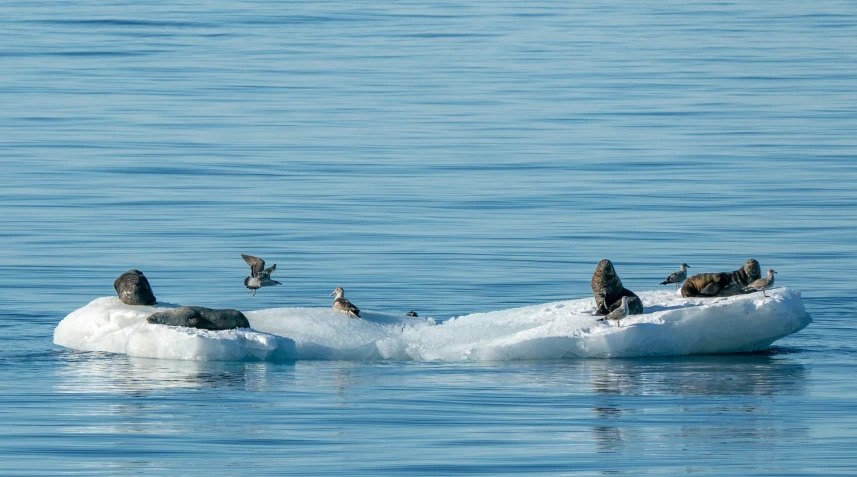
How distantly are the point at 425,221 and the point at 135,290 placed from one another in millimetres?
9561

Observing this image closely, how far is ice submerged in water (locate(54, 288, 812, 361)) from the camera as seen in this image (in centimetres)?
1762

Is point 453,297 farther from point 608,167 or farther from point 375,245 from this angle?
point 608,167

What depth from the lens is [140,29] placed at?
67.4 metres

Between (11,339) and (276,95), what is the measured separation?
1143 inches

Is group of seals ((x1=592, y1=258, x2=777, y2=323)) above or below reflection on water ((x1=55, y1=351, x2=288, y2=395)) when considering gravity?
above

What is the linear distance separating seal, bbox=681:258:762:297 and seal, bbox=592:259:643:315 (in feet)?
2.85

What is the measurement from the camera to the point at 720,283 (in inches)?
736

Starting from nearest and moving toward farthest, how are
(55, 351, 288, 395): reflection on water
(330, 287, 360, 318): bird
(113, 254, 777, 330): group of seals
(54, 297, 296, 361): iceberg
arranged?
1. (55, 351, 288, 395): reflection on water
2. (54, 297, 296, 361): iceberg
3. (113, 254, 777, 330): group of seals
4. (330, 287, 360, 318): bird

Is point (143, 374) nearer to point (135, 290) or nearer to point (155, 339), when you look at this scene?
point (155, 339)

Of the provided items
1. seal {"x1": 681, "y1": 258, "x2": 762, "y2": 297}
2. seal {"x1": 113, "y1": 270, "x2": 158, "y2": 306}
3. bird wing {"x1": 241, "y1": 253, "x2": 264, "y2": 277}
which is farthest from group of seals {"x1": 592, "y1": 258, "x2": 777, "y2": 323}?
seal {"x1": 113, "y1": 270, "x2": 158, "y2": 306}

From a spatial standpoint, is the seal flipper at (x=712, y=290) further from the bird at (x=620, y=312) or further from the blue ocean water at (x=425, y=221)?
the bird at (x=620, y=312)

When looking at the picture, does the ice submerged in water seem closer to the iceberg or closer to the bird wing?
the iceberg

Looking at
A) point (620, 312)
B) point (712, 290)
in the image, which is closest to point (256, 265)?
point (620, 312)

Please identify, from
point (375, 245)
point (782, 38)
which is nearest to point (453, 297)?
point (375, 245)
